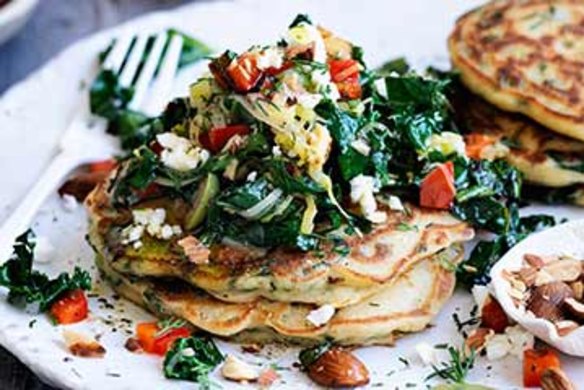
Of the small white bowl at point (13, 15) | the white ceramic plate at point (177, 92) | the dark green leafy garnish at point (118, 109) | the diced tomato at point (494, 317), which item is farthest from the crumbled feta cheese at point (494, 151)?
the small white bowl at point (13, 15)

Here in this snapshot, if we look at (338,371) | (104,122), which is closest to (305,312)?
(338,371)

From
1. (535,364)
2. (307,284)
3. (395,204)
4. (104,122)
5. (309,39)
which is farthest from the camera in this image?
(104,122)

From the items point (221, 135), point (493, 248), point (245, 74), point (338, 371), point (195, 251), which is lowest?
point (493, 248)

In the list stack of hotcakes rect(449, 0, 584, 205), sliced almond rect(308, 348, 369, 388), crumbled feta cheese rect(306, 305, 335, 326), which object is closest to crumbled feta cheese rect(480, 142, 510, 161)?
stack of hotcakes rect(449, 0, 584, 205)

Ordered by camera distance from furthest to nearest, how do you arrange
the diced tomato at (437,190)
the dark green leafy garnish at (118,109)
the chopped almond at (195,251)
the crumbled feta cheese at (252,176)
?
1. the dark green leafy garnish at (118,109)
2. the diced tomato at (437,190)
3. the crumbled feta cheese at (252,176)
4. the chopped almond at (195,251)

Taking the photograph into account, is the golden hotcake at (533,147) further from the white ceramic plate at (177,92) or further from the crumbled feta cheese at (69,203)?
the crumbled feta cheese at (69,203)

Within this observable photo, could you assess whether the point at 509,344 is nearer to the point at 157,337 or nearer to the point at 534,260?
the point at 534,260

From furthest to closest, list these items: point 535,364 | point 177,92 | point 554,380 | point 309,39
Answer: point 177,92 < point 309,39 < point 535,364 < point 554,380

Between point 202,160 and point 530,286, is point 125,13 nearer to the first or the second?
A: point 202,160
